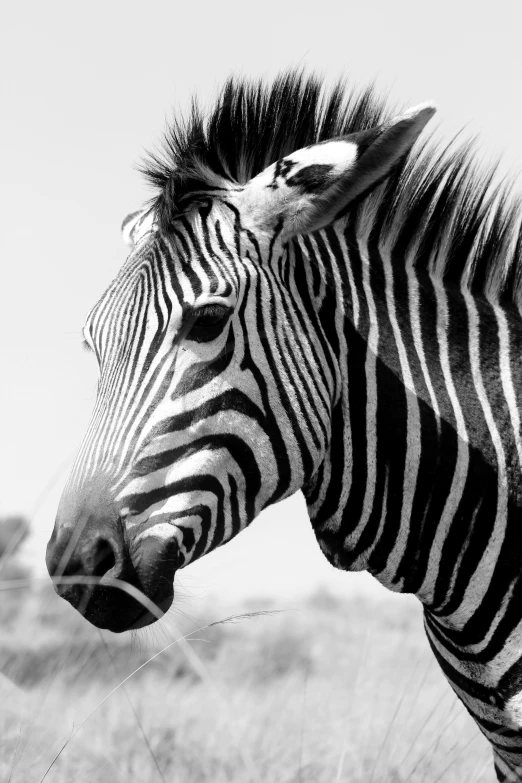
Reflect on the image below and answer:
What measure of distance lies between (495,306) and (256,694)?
9504 mm

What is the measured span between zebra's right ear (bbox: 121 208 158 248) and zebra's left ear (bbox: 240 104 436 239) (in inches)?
19.7

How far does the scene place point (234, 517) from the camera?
3.43m

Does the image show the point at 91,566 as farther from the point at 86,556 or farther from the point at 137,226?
the point at 137,226

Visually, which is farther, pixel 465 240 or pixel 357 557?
pixel 465 240

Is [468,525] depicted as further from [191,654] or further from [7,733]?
[7,733]

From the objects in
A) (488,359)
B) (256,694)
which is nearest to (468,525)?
(488,359)

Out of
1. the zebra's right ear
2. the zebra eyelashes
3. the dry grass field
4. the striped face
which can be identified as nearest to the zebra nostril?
the striped face

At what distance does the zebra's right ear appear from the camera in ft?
13.0

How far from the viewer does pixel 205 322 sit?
134 inches

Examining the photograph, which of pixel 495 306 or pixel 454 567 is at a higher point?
pixel 495 306

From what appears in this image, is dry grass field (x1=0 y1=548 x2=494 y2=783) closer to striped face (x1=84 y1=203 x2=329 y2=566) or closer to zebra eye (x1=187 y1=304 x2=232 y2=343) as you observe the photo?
striped face (x1=84 y1=203 x2=329 y2=566)

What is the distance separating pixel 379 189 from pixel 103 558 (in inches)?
90.9

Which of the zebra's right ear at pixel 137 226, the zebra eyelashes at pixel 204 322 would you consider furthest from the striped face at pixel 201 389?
the zebra's right ear at pixel 137 226

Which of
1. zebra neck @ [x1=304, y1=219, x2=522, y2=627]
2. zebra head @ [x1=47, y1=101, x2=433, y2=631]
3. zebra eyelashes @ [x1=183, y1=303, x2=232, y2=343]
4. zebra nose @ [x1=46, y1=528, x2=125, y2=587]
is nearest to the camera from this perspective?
zebra nose @ [x1=46, y1=528, x2=125, y2=587]
